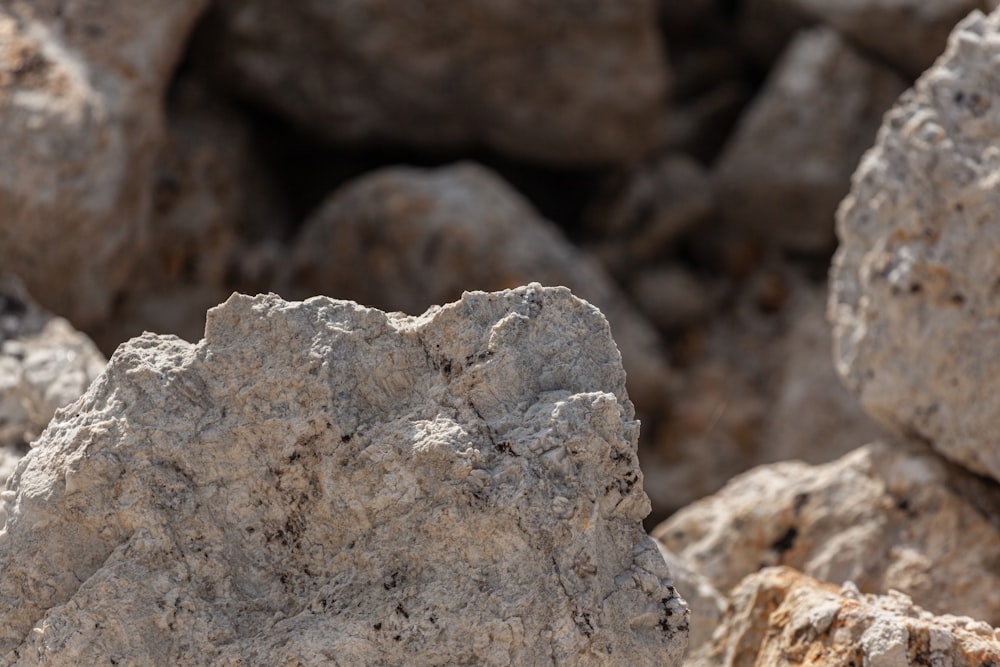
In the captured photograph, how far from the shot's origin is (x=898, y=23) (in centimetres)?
405

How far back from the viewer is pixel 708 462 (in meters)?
4.16

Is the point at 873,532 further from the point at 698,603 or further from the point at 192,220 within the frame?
the point at 192,220

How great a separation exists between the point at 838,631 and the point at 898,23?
2.72 m

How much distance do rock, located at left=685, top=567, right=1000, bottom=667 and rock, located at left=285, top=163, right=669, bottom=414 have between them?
181 centimetres

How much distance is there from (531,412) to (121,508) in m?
0.50

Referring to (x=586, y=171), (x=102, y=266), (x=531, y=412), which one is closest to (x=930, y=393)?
(x=531, y=412)

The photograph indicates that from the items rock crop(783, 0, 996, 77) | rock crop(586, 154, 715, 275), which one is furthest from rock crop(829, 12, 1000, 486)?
rock crop(586, 154, 715, 275)

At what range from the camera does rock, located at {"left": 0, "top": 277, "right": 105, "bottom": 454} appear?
2.29m

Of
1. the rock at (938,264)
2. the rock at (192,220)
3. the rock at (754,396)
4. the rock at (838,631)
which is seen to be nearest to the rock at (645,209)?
the rock at (754,396)

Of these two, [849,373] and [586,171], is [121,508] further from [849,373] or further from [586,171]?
[586,171]

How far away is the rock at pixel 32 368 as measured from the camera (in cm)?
229

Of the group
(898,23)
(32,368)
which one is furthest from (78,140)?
(898,23)

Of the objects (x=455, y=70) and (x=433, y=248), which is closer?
(x=433, y=248)

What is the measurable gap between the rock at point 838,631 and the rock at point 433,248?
181 cm
